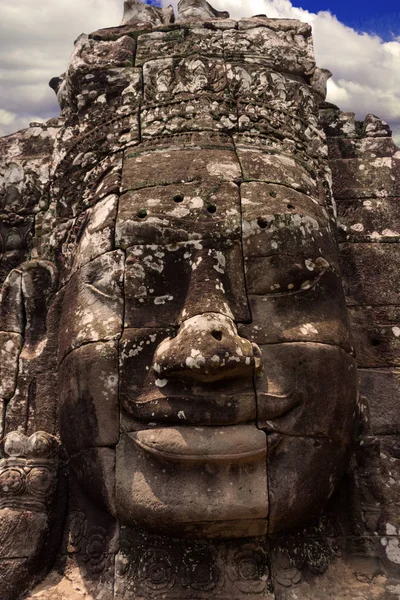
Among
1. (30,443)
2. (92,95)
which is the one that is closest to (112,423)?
(30,443)

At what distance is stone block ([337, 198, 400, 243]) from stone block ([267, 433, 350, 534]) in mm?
2165

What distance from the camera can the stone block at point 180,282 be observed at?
159 inches

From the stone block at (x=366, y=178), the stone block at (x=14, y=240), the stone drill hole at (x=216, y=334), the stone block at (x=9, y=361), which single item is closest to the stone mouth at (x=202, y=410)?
the stone drill hole at (x=216, y=334)

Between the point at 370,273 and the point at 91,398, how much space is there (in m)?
2.67

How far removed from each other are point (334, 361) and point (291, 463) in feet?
2.43

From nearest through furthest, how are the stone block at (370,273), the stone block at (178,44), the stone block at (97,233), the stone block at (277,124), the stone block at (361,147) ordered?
the stone block at (97,233), the stone block at (277,124), the stone block at (370,273), the stone block at (178,44), the stone block at (361,147)

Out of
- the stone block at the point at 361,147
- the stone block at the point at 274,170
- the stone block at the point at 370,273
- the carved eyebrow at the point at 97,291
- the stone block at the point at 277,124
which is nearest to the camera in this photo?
the carved eyebrow at the point at 97,291

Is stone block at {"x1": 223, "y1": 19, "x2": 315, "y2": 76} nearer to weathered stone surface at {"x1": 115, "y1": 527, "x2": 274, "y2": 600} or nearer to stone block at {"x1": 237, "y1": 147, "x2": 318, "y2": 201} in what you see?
stone block at {"x1": 237, "y1": 147, "x2": 318, "y2": 201}

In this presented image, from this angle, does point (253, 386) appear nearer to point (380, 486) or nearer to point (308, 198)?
point (380, 486)

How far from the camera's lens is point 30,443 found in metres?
4.21

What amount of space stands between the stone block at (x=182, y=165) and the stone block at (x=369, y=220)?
137 centimetres

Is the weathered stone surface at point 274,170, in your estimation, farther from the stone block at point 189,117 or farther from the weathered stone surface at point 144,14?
the weathered stone surface at point 144,14

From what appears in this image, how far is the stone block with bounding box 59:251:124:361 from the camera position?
4.11 meters

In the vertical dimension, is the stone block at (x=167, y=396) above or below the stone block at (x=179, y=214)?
below
